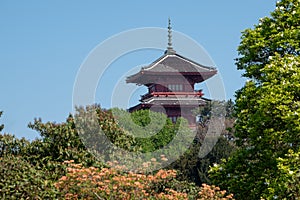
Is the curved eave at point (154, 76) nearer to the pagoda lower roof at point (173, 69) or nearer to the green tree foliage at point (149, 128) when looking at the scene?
the pagoda lower roof at point (173, 69)

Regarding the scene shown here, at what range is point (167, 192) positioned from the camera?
13.7 m

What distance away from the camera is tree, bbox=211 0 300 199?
473 inches

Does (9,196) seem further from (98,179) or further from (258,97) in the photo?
(258,97)

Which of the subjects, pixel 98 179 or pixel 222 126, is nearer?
pixel 98 179

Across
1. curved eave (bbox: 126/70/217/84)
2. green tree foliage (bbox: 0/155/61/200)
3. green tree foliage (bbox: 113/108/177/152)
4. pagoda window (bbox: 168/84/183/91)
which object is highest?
curved eave (bbox: 126/70/217/84)

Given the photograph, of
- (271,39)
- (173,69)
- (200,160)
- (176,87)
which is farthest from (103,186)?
(176,87)

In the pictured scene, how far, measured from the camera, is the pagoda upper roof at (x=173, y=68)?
39.4m

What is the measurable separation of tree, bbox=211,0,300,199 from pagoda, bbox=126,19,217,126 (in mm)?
25362

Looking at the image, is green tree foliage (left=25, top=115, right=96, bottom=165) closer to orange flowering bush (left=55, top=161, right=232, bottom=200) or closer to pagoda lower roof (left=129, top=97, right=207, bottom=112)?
orange flowering bush (left=55, top=161, right=232, bottom=200)

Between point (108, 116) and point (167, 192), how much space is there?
3.06 meters

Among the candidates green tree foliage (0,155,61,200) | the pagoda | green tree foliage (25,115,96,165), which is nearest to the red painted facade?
the pagoda

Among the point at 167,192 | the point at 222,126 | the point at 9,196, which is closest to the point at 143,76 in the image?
the point at 222,126

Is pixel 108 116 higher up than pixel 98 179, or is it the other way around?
pixel 108 116

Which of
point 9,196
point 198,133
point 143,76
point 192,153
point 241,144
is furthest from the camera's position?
point 143,76
